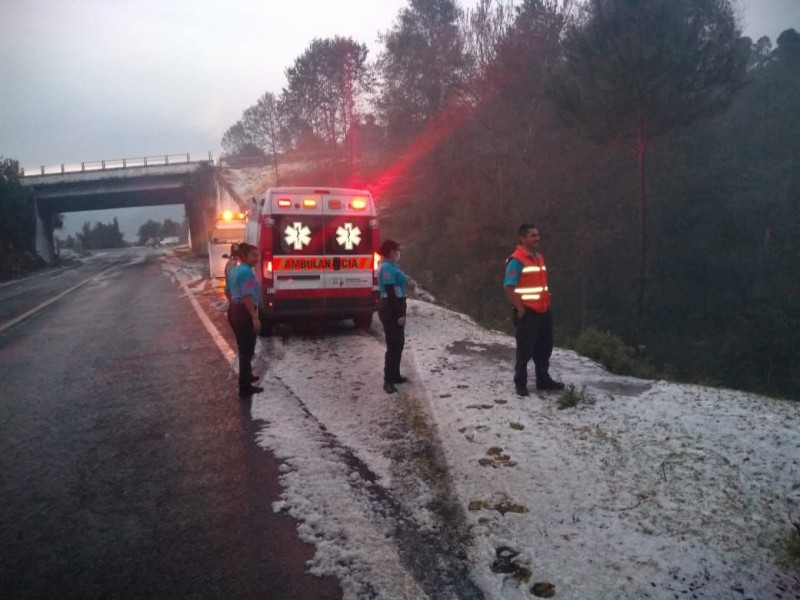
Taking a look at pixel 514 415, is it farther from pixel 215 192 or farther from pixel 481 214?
pixel 215 192

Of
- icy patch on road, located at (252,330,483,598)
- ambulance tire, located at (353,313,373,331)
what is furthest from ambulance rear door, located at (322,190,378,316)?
icy patch on road, located at (252,330,483,598)

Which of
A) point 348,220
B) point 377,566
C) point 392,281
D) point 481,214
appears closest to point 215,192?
point 481,214

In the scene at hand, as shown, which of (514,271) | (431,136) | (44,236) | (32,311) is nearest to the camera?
(514,271)

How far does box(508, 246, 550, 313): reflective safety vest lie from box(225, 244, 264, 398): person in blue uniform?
3.07 m

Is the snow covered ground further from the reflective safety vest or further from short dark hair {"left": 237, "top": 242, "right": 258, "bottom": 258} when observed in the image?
short dark hair {"left": 237, "top": 242, "right": 258, "bottom": 258}

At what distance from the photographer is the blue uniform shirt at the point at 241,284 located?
670 centimetres

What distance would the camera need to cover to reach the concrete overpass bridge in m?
49.1

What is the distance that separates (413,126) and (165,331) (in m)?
26.5

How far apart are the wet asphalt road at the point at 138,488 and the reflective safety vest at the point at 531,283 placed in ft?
10.3

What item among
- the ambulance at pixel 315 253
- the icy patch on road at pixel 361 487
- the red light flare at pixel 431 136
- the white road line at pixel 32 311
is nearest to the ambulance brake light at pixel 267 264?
the ambulance at pixel 315 253

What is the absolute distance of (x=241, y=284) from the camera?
22.1ft

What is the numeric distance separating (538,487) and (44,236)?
179 ft

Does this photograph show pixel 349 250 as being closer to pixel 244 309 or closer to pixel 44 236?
pixel 244 309

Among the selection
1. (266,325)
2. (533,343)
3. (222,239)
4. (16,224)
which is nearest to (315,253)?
(266,325)
